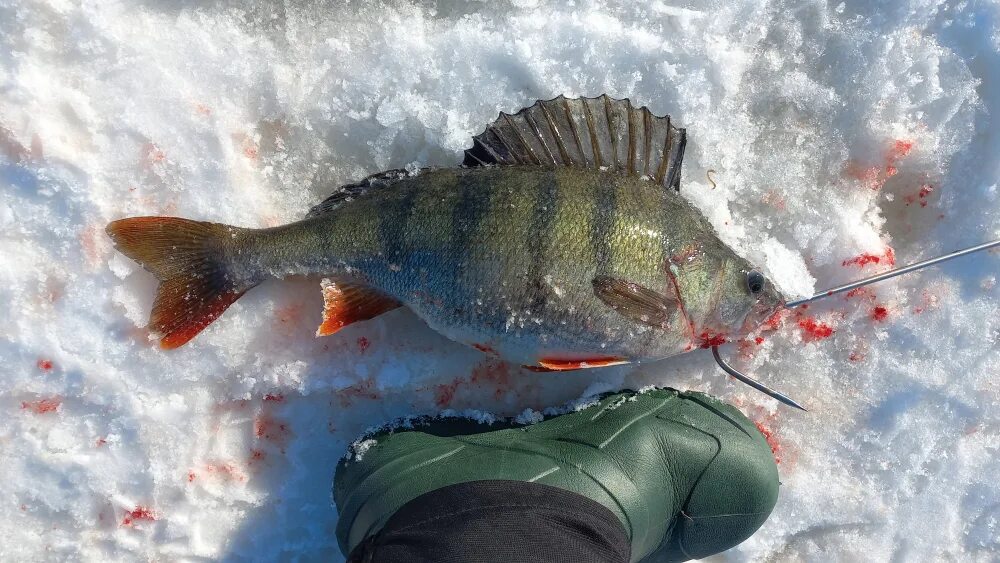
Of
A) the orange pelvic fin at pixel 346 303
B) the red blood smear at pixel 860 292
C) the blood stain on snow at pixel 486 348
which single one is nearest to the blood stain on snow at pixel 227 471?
the orange pelvic fin at pixel 346 303

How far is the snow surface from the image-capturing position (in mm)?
2123

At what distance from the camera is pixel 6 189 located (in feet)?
6.87

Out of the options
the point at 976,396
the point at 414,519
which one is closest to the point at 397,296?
the point at 414,519

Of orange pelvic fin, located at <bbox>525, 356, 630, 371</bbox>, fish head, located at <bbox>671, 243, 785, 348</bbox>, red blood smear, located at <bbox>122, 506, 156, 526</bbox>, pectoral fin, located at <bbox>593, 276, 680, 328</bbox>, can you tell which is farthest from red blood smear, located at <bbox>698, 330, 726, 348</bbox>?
red blood smear, located at <bbox>122, 506, 156, 526</bbox>

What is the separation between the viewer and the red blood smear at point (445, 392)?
2.27 m

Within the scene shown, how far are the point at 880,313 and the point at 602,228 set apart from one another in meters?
1.28

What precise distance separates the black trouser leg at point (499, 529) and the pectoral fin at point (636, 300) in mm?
611

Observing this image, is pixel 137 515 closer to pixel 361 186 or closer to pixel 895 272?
pixel 361 186

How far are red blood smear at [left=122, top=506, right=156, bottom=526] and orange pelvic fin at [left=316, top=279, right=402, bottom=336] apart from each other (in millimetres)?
972

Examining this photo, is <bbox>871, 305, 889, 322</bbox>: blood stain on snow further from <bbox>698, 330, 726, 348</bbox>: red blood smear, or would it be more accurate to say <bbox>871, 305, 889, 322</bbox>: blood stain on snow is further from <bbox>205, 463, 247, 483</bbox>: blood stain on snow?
<bbox>205, 463, 247, 483</bbox>: blood stain on snow

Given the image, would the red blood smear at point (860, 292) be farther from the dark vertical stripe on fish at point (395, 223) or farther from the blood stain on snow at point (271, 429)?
the blood stain on snow at point (271, 429)

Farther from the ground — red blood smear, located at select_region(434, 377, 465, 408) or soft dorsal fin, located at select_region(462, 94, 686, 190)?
soft dorsal fin, located at select_region(462, 94, 686, 190)

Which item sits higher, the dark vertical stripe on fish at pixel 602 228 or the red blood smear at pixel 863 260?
the dark vertical stripe on fish at pixel 602 228

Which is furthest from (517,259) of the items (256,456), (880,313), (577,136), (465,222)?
(880,313)
